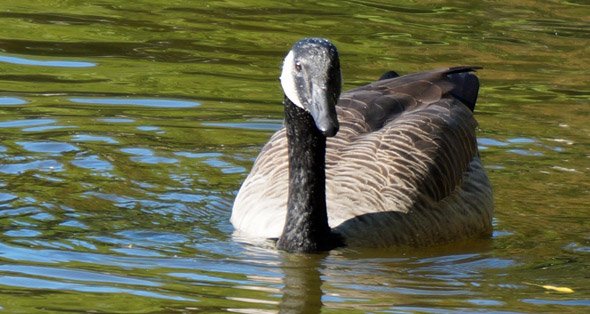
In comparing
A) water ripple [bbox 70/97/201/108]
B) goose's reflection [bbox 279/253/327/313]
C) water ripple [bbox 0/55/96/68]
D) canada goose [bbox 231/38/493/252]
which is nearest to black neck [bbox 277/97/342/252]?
canada goose [bbox 231/38/493/252]

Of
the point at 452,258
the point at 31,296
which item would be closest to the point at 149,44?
the point at 452,258

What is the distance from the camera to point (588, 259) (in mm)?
9195

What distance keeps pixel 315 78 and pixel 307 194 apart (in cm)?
85

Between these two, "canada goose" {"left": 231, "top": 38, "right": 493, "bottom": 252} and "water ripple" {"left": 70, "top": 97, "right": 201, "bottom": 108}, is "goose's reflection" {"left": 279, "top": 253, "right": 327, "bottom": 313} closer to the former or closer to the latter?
"canada goose" {"left": 231, "top": 38, "right": 493, "bottom": 252}

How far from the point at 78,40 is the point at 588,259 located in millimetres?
7462

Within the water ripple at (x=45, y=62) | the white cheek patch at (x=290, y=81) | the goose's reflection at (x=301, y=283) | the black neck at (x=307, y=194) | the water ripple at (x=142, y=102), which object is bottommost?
the goose's reflection at (x=301, y=283)

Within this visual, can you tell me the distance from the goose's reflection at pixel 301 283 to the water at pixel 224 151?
0.07ft

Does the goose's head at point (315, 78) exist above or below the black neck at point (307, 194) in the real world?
above

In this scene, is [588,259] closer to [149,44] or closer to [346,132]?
[346,132]

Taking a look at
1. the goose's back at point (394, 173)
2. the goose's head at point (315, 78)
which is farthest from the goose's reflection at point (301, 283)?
the goose's head at point (315, 78)

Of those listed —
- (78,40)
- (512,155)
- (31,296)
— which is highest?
(78,40)

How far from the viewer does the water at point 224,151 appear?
8078 millimetres

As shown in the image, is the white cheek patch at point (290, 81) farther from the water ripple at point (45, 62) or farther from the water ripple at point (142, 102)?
the water ripple at point (45, 62)

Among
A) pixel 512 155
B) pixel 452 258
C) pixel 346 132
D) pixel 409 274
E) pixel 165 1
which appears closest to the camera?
pixel 409 274
